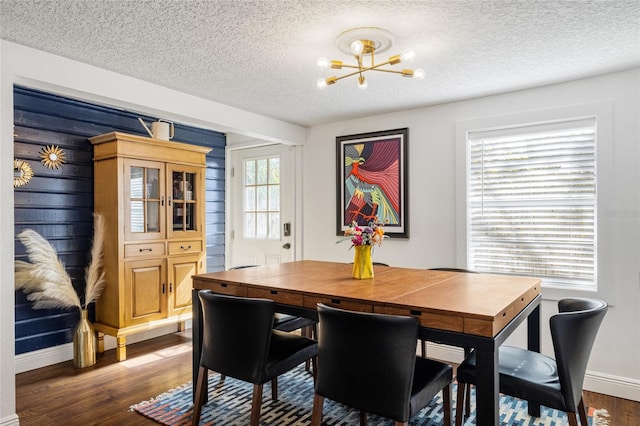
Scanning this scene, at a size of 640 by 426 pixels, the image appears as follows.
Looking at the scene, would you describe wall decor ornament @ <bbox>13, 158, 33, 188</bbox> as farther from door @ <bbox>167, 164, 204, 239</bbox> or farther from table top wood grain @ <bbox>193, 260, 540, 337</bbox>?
table top wood grain @ <bbox>193, 260, 540, 337</bbox>

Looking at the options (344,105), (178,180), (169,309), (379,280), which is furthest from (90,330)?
(344,105)

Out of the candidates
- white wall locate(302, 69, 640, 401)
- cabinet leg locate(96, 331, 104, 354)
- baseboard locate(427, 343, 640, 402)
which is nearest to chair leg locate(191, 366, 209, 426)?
cabinet leg locate(96, 331, 104, 354)

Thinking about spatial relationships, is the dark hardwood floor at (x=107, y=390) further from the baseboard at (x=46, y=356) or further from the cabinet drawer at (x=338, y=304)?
the cabinet drawer at (x=338, y=304)

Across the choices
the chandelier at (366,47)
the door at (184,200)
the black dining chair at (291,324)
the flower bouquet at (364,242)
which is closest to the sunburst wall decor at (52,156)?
the door at (184,200)

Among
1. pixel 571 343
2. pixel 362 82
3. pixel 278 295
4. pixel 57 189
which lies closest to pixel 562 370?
pixel 571 343

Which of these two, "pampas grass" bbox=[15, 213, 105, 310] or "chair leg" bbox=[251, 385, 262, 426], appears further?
"pampas grass" bbox=[15, 213, 105, 310]

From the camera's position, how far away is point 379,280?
249 cm

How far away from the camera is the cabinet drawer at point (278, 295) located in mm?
2193

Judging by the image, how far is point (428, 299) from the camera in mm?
1918

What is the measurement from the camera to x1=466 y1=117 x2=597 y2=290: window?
308 cm

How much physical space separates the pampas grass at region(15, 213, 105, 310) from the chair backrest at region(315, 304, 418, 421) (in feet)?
8.25

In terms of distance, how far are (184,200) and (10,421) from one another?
224 centimetres

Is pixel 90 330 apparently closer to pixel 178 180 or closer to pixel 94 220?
pixel 94 220

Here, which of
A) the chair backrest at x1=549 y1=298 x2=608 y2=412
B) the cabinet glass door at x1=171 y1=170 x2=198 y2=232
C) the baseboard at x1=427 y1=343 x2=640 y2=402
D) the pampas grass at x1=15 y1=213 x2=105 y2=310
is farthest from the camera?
the cabinet glass door at x1=171 y1=170 x2=198 y2=232
